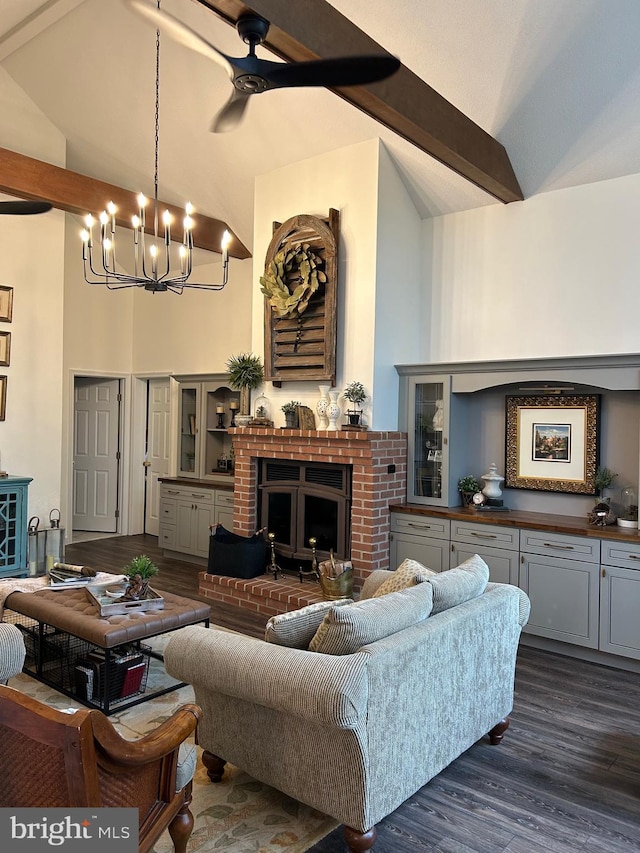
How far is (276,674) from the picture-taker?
2277 mm

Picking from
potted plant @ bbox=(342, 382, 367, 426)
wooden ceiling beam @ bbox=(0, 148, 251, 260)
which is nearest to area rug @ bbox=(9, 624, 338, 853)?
potted plant @ bbox=(342, 382, 367, 426)

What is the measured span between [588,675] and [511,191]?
3.43m

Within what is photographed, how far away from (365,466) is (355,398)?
540mm

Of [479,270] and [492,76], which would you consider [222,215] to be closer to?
[479,270]

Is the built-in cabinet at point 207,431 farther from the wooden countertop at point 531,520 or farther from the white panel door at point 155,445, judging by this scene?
the wooden countertop at point 531,520

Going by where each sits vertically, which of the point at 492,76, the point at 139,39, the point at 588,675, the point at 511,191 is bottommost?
the point at 588,675

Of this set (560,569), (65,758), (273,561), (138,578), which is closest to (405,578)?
(138,578)

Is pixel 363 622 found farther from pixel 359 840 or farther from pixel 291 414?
pixel 291 414

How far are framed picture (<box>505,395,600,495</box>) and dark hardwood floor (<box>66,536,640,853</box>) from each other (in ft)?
4.71

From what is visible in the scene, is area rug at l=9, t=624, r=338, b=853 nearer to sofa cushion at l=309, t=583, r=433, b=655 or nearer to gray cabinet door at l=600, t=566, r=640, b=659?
sofa cushion at l=309, t=583, r=433, b=655

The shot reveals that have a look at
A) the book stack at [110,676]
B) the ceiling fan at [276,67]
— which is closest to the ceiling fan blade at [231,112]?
the ceiling fan at [276,67]

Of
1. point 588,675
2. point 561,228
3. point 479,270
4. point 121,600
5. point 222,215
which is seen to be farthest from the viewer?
point 222,215

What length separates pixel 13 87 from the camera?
6.23m

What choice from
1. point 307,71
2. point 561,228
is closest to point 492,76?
point 561,228
